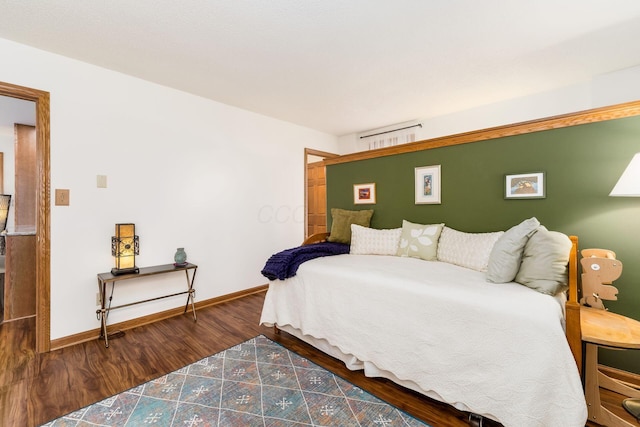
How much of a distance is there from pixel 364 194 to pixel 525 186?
1539mm

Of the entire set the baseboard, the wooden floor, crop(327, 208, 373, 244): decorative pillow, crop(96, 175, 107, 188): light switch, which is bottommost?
the wooden floor

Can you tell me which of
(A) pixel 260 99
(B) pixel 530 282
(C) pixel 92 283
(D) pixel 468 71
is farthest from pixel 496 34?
(C) pixel 92 283

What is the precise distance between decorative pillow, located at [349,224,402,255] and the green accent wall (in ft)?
1.01

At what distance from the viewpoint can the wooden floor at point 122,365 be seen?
5.21 ft

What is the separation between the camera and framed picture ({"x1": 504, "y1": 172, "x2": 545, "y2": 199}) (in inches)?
81.0

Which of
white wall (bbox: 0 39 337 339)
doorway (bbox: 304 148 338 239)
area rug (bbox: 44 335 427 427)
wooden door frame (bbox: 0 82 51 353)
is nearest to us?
area rug (bbox: 44 335 427 427)

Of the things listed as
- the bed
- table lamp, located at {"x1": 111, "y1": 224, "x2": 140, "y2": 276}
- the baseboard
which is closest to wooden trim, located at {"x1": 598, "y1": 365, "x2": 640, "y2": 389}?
the bed

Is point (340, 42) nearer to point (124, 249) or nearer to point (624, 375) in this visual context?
point (124, 249)

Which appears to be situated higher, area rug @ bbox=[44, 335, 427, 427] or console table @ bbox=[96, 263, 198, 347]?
console table @ bbox=[96, 263, 198, 347]

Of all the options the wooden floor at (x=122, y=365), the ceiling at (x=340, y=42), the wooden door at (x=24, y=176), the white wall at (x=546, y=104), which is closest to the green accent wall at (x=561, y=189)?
the ceiling at (x=340, y=42)

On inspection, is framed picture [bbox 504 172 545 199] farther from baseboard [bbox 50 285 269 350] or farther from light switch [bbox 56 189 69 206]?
light switch [bbox 56 189 69 206]

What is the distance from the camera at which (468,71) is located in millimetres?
2701

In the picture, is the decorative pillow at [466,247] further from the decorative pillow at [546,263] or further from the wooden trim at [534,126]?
the wooden trim at [534,126]

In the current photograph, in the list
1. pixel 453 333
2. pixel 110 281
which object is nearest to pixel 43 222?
pixel 110 281
